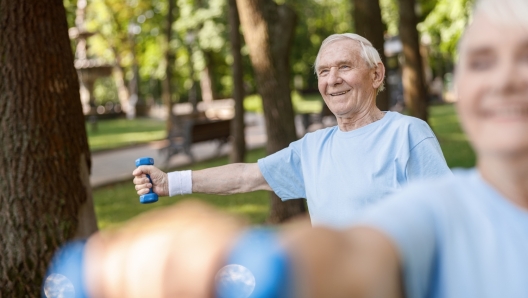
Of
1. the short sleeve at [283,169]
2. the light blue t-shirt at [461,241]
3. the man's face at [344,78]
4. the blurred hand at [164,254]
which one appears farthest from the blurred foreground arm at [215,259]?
the man's face at [344,78]

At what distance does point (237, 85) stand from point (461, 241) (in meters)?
13.6

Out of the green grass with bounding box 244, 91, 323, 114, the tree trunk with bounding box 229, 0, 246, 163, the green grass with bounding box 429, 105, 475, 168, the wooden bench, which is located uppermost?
the tree trunk with bounding box 229, 0, 246, 163

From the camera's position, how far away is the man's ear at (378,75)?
3.49 meters

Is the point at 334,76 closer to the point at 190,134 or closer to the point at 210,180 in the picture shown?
the point at 210,180

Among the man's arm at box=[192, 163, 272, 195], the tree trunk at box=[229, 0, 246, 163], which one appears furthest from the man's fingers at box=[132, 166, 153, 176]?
the tree trunk at box=[229, 0, 246, 163]

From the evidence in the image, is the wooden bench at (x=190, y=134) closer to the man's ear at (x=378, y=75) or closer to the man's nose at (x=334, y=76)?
the man's ear at (x=378, y=75)

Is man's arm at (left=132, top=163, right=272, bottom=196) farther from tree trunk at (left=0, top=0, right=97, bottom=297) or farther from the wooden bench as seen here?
the wooden bench

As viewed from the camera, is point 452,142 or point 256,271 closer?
point 256,271

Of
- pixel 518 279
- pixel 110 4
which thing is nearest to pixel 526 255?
pixel 518 279

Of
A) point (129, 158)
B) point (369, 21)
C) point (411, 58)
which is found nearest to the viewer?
point (369, 21)

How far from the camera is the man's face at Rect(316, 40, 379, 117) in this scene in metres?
3.31

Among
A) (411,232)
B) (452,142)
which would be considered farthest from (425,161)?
(452,142)

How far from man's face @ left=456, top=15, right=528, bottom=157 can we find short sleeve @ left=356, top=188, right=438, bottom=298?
0.45 feet

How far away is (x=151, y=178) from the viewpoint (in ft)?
9.33
